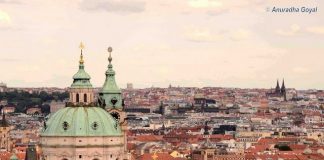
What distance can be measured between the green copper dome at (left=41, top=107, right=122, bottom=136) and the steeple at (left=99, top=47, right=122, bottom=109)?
5.82 m

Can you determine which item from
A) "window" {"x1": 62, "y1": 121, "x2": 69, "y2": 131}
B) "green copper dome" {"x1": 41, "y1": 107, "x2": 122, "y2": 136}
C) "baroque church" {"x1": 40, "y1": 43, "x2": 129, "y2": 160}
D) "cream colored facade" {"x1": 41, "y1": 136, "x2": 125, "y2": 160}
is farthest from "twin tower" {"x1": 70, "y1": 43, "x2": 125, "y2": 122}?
"cream colored facade" {"x1": 41, "y1": 136, "x2": 125, "y2": 160}

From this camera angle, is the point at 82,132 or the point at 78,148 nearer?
the point at 78,148

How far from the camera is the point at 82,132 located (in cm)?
6331

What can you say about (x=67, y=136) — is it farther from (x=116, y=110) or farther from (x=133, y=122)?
(x=133, y=122)

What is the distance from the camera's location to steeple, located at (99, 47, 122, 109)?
70375 millimetres

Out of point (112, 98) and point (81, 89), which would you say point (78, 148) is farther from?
point (112, 98)

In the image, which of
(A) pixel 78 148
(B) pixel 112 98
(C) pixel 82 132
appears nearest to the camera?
(A) pixel 78 148

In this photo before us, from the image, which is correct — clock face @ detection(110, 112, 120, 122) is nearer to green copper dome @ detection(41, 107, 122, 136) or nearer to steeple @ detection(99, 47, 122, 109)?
steeple @ detection(99, 47, 122, 109)

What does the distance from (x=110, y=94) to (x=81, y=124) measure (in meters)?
7.25

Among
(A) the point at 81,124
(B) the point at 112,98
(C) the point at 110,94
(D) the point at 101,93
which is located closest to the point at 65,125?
(A) the point at 81,124

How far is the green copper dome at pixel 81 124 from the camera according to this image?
2494 inches

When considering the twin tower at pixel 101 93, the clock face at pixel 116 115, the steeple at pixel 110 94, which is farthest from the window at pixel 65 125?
the steeple at pixel 110 94

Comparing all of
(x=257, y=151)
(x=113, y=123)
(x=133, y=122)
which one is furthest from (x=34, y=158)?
(x=133, y=122)

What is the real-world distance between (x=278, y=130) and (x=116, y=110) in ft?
335
